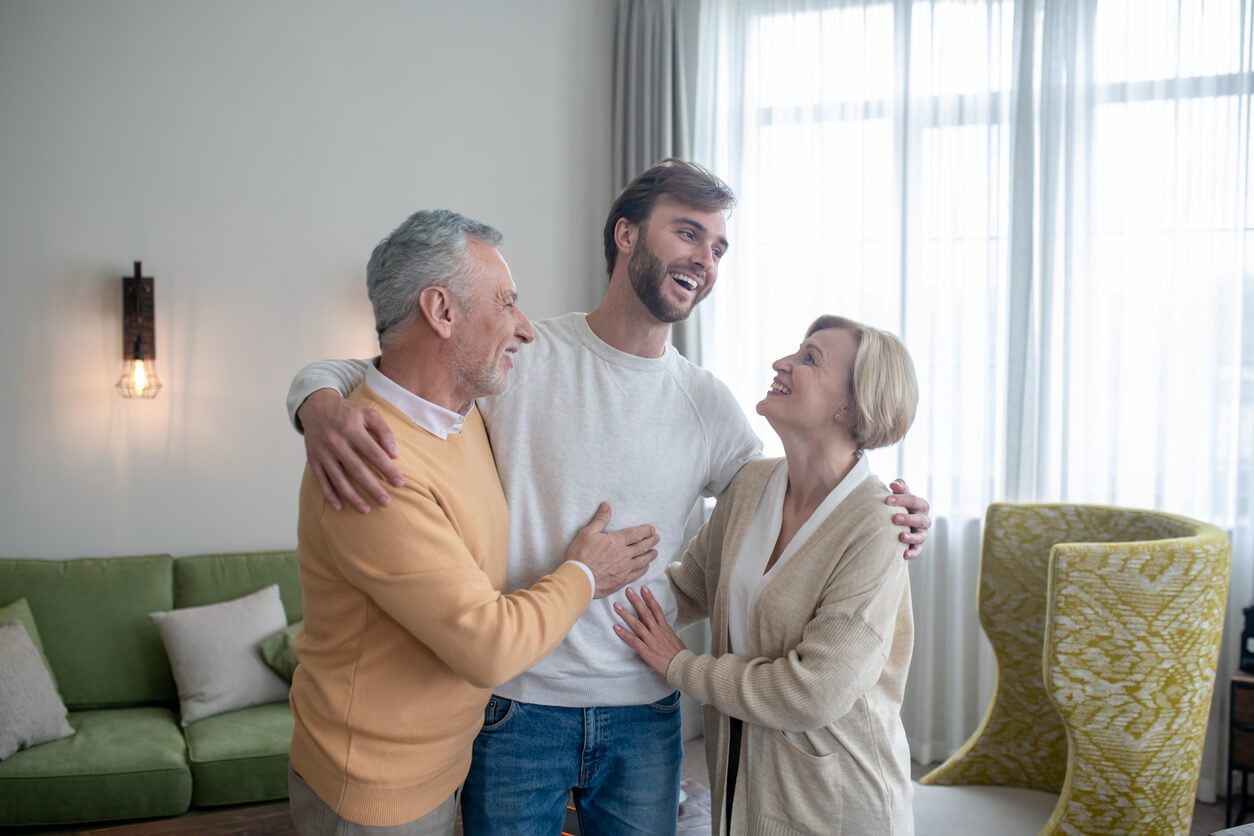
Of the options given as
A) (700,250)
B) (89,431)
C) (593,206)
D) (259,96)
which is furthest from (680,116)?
(89,431)

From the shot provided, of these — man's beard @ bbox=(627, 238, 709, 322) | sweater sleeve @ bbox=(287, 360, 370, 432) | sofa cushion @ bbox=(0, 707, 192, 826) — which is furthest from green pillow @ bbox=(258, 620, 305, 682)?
man's beard @ bbox=(627, 238, 709, 322)

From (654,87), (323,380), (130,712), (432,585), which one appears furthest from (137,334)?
(432,585)

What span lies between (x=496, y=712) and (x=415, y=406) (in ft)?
1.90

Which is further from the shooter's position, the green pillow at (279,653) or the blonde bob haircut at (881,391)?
the green pillow at (279,653)

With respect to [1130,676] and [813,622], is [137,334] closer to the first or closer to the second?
[813,622]

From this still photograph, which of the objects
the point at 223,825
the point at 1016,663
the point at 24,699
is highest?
the point at 1016,663

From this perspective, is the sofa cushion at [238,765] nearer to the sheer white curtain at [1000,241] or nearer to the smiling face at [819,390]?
the smiling face at [819,390]

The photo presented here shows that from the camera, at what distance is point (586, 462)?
1.61m

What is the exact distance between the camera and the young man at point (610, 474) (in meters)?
1.58

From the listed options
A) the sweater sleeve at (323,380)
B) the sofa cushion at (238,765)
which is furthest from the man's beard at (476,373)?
the sofa cushion at (238,765)

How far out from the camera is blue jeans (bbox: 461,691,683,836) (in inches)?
61.6

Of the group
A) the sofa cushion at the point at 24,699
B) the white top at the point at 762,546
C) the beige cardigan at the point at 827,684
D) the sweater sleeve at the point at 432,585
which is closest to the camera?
the sweater sleeve at the point at 432,585

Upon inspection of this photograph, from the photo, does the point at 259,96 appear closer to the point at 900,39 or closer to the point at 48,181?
the point at 48,181

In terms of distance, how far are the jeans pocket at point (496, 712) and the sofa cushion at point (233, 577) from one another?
7.71 ft
